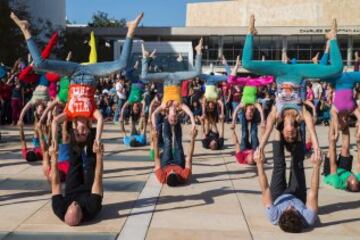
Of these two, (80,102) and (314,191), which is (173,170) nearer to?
(80,102)

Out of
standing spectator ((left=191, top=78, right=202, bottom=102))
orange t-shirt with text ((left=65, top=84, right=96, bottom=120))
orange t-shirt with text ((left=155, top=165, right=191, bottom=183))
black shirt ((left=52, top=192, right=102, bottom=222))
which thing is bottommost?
orange t-shirt with text ((left=155, top=165, right=191, bottom=183))

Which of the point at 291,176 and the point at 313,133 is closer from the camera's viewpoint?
the point at 313,133

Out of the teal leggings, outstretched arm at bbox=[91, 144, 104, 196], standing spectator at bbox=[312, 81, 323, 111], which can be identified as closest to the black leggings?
the teal leggings

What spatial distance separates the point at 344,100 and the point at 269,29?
173 feet

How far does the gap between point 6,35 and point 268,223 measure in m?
31.6

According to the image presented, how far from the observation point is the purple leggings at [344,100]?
360 inches

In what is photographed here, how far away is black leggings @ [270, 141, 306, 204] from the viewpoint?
6.69 m

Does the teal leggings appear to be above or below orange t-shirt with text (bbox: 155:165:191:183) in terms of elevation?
above

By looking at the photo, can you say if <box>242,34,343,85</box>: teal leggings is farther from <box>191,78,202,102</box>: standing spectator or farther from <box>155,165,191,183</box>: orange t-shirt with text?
<box>191,78,202,102</box>: standing spectator

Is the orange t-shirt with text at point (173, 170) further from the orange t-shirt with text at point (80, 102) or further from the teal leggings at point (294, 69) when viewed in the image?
the teal leggings at point (294, 69)

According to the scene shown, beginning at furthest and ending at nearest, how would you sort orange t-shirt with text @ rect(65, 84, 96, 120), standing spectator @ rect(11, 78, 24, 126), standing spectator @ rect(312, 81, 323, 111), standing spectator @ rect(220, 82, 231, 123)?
standing spectator @ rect(312, 81, 323, 111) → standing spectator @ rect(220, 82, 231, 123) → standing spectator @ rect(11, 78, 24, 126) → orange t-shirt with text @ rect(65, 84, 96, 120)

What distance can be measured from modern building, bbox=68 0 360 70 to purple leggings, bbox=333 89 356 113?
49519 mm

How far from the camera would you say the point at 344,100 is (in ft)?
30.0

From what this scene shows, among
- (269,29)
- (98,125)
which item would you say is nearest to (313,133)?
(98,125)
